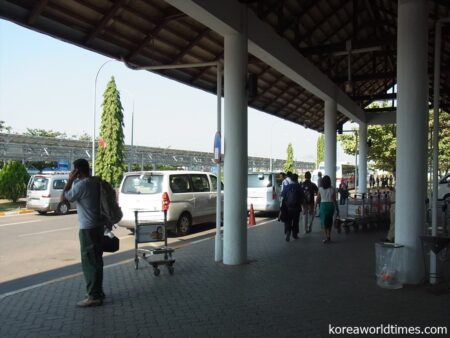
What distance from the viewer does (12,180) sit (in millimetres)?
25719

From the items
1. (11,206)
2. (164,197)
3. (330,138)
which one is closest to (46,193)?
(11,206)

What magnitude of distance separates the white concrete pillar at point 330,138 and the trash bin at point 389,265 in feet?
37.4

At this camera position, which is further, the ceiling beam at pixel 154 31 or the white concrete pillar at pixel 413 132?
the ceiling beam at pixel 154 31

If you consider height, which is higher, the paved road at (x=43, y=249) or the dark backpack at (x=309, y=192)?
the dark backpack at (x=309, y=192)

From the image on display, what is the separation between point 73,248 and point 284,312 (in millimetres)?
6976

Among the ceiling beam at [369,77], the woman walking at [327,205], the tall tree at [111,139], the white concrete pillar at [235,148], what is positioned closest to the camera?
the white concrete pillar at [235,148]

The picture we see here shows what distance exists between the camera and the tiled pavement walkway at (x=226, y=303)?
16.5 feet

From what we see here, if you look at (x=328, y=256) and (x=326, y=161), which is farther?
(x=326, y=161)

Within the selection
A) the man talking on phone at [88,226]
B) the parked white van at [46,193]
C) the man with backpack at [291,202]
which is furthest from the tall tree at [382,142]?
the man talking on phone at [88,226]

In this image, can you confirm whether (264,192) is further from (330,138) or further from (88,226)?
(88,226)

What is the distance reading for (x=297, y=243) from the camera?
11.1 meters

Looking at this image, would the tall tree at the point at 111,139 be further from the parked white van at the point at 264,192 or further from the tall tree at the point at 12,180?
the parked white van at the point at 264,192

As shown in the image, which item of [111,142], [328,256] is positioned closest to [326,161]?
[328,256]

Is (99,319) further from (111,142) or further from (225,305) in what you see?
(111,142)
